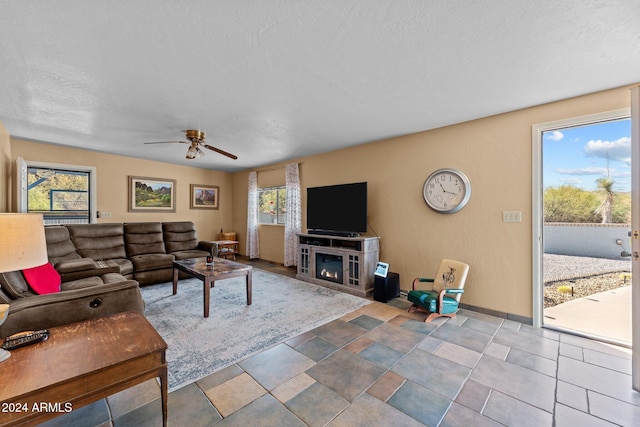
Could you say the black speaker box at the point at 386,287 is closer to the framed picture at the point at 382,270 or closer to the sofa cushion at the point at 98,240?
the framed picture at the point at 382,270

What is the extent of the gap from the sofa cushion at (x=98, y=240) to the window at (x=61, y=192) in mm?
934

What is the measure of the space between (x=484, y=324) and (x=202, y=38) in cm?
362

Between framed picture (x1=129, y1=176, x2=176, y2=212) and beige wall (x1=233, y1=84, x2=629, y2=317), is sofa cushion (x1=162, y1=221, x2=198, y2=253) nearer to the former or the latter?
framed picture (x1=129, y1=176, x2=176, y2=212)

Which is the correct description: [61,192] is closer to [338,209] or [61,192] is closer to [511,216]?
[338,209]

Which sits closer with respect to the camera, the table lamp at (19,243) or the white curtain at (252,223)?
the table lamp at (19,243)

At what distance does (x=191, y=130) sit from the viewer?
3.54m

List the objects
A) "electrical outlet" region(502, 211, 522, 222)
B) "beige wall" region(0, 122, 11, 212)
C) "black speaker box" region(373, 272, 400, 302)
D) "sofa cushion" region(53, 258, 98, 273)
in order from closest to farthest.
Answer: "electrical outlet" region(502, 211, 522, 222)
"sofa cushion" region(53, 258, 98, 273)
"beige wall" region(0, 122, 11, 212)
"black speaker box" region(373, 272, 400, 302)

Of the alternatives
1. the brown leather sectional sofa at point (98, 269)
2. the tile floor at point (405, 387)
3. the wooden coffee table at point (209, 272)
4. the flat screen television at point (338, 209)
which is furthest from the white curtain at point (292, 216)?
the tile floor at point (405, 387)

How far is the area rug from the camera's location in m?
2.17

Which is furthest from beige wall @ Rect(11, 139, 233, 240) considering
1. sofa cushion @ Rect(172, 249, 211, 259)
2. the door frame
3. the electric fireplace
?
the door frame

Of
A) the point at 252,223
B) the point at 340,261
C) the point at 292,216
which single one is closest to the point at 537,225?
the point at 340,261

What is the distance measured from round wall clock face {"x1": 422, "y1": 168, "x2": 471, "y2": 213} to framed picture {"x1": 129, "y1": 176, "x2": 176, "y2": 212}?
17.8 feet

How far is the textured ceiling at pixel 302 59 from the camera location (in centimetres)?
151

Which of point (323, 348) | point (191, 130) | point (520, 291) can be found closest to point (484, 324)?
point (520, 291)
